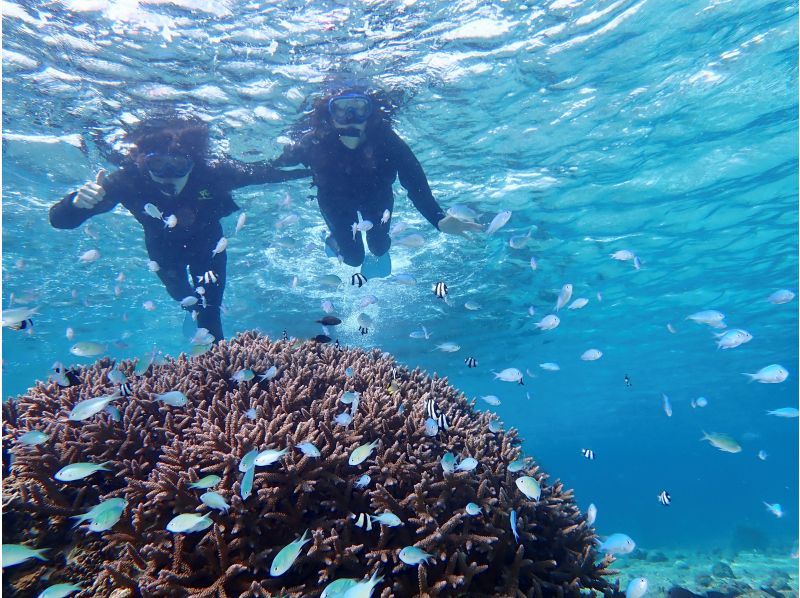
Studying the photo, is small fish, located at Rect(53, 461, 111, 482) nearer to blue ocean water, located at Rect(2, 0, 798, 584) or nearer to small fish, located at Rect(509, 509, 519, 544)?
small fish, located at Rect(509, 509, 519, 544)

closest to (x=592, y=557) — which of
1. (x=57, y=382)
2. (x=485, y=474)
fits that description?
(x=485, y=474)

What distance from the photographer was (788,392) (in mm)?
62750

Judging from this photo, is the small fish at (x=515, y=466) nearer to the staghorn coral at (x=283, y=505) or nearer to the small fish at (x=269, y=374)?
the staghorn coral at (x=283, y=505)

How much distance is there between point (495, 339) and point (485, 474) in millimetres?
33670

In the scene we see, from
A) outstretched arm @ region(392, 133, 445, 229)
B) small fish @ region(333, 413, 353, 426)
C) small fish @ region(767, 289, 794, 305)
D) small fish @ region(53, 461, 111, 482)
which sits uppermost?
outstretched arm @ region(392, 133, 445, 229)

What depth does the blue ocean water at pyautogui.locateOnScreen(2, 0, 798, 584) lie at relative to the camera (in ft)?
32.9

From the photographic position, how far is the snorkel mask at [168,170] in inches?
361

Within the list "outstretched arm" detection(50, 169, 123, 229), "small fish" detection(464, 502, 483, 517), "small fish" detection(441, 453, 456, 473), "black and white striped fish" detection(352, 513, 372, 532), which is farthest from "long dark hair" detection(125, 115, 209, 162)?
"small fish" detection(464, 502, 483, 517)

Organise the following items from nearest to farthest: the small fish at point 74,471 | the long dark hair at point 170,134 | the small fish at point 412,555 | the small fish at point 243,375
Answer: the small fish at point 412,555 < the small fish at point 74,471 < the small fish at point 243,375 < the long dark hair at point 170,134

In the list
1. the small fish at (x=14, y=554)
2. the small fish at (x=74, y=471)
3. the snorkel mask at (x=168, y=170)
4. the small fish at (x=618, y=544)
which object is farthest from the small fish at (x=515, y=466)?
the snorkel mask at (x=168, y=170)

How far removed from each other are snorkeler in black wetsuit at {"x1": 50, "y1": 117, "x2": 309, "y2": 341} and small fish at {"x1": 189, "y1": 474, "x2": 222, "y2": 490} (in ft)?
20.8

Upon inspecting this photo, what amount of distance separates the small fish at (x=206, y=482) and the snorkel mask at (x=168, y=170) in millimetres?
7950

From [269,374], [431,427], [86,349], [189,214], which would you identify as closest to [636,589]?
[431,427]

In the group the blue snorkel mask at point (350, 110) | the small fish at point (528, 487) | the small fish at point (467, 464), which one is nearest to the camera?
the small fish at point (528, 487)
